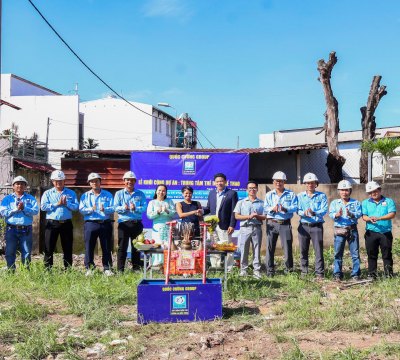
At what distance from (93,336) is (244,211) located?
14.0ft

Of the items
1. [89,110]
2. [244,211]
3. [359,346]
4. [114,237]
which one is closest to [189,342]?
[359,346]

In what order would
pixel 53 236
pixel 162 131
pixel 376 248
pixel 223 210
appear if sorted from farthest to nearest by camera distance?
pixel 162 131 < pixel 223 210 < pixel 53 236 < pixel 376 248

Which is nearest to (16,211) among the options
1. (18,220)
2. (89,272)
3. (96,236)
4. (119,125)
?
(18,220)

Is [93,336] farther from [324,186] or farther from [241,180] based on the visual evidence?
[324,186]

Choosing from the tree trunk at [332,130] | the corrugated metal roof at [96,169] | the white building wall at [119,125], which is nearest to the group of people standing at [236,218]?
the tree trunk at [332,130]

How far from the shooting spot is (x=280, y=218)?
9219mm

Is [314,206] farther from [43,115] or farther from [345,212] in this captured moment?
[43,115]

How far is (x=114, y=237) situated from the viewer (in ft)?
41.6

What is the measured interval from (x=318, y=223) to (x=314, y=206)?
0.99ft

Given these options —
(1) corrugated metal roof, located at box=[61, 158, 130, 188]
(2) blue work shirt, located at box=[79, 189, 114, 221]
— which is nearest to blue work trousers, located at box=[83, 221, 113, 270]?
(2) blue work shirt, located at box=[79, 189, 114, 221]

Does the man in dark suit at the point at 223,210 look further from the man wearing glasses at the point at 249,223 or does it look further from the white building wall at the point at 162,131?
the white building wall at the point at 162,131

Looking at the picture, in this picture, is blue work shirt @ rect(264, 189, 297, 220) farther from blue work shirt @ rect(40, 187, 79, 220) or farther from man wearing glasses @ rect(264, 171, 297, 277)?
blue work shirt @ rect(40, 187, 79, 220)

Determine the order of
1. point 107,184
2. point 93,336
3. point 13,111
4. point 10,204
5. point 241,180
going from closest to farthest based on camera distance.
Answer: point 93,336, point 10,204, point 241,180, point 107,184, point 13,111

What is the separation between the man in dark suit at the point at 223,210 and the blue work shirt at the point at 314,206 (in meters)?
1.22
